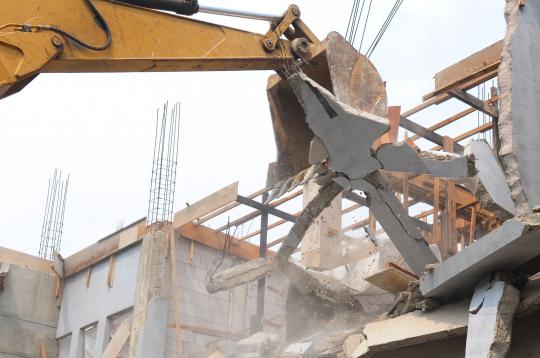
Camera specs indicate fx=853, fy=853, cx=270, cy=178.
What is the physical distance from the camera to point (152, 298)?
18656 mm

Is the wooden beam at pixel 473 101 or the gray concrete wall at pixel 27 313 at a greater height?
the wooden beam at pixel 473 101

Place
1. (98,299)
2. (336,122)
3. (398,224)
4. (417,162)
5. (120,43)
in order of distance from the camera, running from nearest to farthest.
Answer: (120,43) → (336,122) → (417,162) → (398,224) → (98,299)

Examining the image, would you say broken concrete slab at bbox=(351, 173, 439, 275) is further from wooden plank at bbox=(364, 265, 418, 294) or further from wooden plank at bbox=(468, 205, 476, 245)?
wooden plank at bbox=(468, 205, 476, 245)

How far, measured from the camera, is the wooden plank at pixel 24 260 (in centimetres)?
2227

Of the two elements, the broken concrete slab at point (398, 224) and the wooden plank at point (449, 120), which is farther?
the wooden plank at point (449, 120)

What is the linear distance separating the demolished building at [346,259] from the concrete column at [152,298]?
0.04 meters

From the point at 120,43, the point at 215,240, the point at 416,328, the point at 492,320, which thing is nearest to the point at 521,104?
the point at 416,328

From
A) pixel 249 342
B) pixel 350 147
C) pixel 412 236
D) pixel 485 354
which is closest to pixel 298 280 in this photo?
pixel 249 342

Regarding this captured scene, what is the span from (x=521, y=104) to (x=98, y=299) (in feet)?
45.5

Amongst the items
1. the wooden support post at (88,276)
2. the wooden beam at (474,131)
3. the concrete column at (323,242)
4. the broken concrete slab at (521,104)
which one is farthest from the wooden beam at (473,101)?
the wooden support post at (88,276)

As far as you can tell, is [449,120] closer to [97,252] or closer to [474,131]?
[474,131]

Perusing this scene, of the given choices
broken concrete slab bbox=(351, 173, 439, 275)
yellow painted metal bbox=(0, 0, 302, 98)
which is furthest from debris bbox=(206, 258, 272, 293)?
yellow painted metal bbox=(0, 0, 302, 98)

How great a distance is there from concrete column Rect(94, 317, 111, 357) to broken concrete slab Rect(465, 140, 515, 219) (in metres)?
11.9

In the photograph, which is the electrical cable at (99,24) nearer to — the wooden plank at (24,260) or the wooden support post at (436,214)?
the wooden support post at (436,214)
